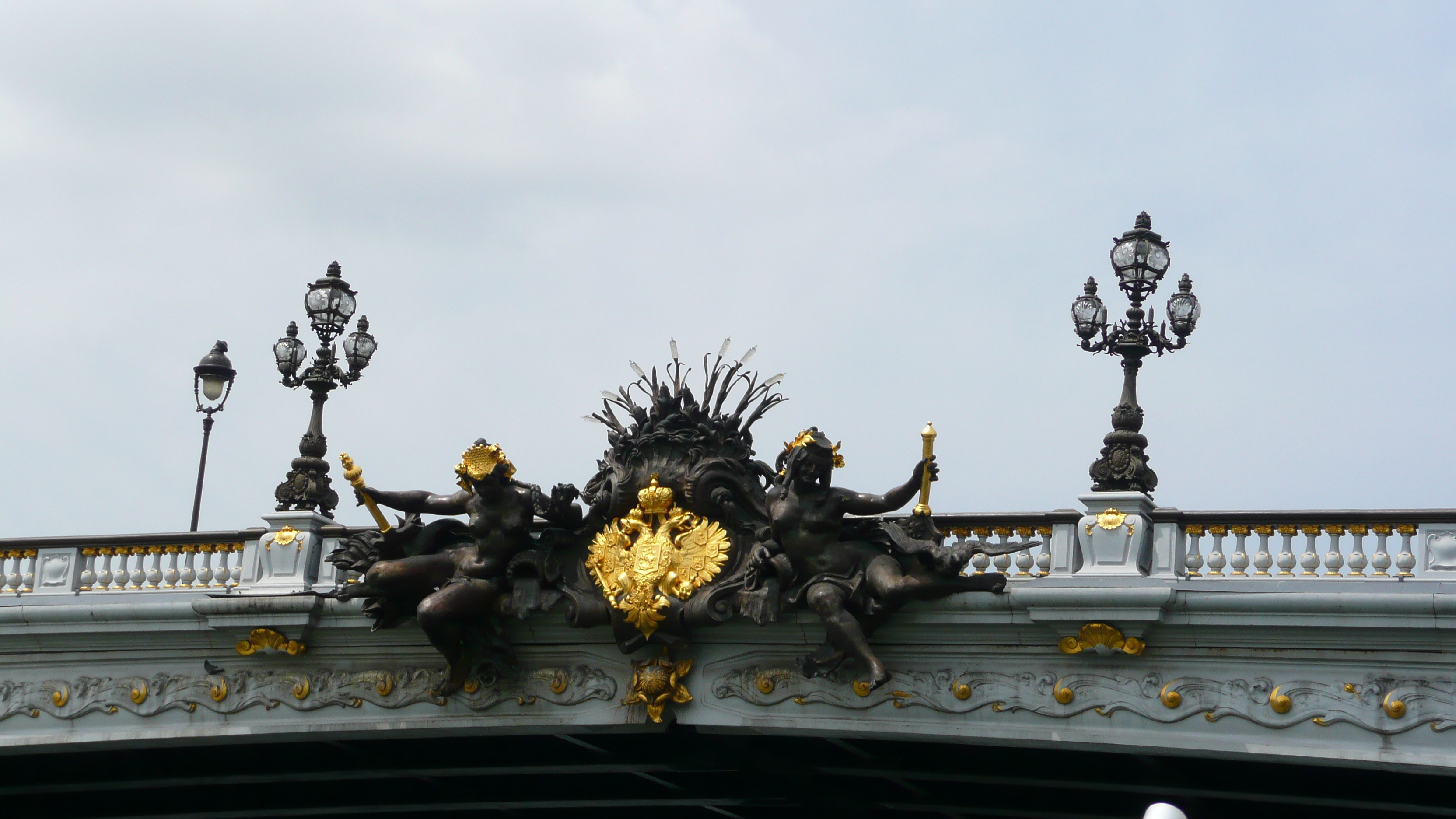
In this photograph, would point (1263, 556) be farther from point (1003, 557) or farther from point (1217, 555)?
point (1003, 557)

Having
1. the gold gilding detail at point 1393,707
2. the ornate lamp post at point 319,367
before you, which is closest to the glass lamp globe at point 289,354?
the ornate lamp post at point 319,367

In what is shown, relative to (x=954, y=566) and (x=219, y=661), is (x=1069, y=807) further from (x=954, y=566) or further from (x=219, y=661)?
(x=219, y=661)

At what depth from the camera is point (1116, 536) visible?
1817 centimetres

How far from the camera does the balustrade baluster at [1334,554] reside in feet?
57.6

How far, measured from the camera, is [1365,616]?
56.3ft

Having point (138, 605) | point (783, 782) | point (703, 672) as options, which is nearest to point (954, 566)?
point (703, 672)

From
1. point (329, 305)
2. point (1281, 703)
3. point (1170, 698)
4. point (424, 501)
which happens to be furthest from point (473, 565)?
point (1281, 703)

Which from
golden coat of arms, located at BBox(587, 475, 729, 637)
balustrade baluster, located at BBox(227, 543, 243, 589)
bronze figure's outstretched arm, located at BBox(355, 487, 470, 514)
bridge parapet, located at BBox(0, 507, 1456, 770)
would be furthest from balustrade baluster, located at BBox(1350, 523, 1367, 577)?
balustrade baluster, located at BBox(227, 543, 243, 589)

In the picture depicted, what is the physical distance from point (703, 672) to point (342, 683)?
4.25m

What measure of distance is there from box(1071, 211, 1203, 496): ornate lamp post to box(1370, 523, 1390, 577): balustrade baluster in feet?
6.94

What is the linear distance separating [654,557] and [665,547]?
0.15 m

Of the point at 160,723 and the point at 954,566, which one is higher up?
the point at 954,566

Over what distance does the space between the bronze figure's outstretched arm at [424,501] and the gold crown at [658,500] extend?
200cm

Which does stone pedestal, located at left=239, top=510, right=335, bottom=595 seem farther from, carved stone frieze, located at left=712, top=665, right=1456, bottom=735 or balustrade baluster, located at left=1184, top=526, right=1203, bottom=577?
balustrade baluster, located at left=1184, top=526, right=1203, bottom=577
